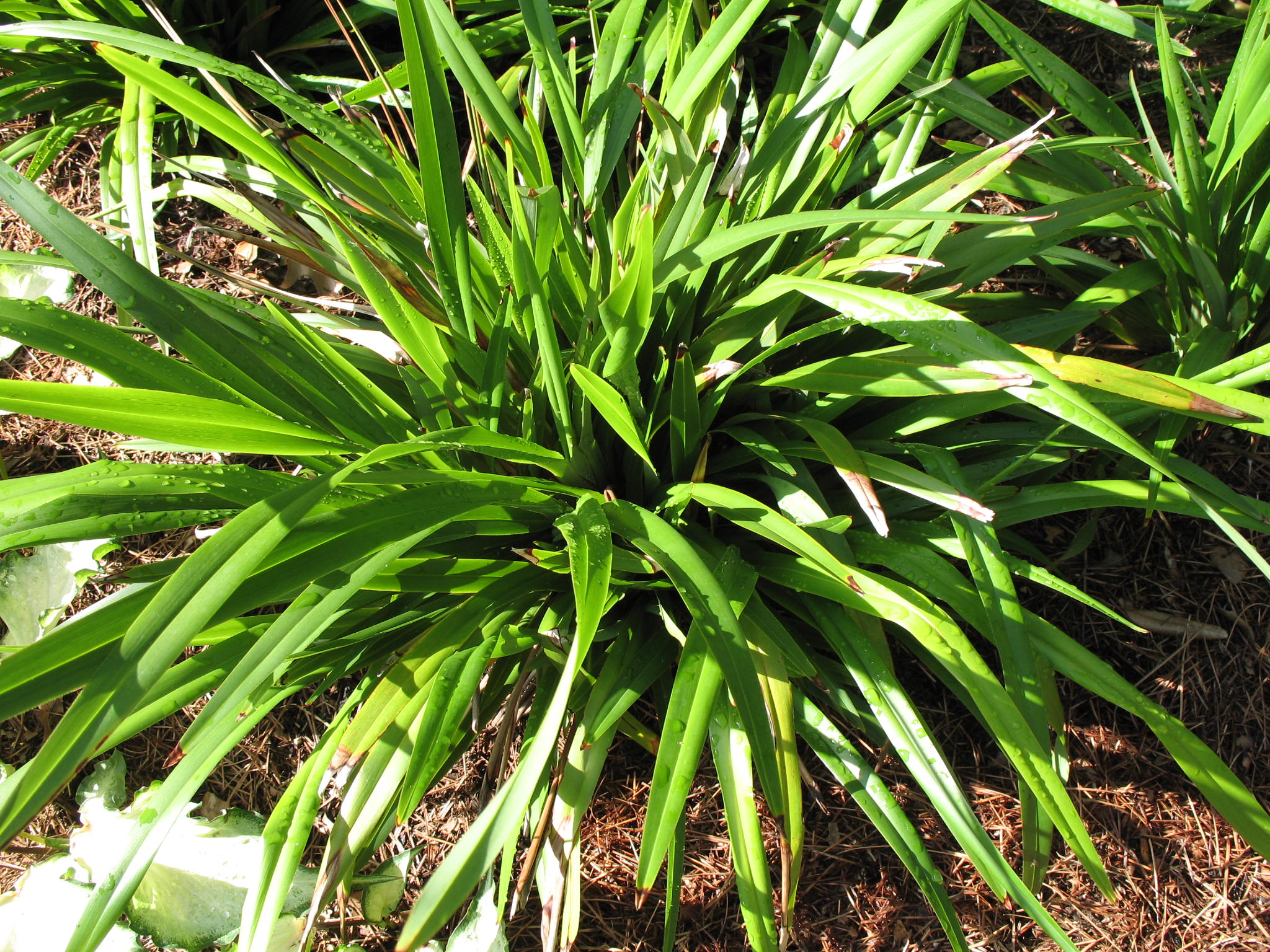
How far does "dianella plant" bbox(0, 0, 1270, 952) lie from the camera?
77cm

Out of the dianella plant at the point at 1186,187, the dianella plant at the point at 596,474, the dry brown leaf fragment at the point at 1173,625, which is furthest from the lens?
the dry brown leaf fragment at the point at 1173,625

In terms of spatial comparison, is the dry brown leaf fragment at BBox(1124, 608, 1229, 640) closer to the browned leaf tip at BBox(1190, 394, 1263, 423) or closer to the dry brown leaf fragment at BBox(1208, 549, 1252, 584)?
the dry brown leaf fragment at BBox(1208, 549, 1252, 584)

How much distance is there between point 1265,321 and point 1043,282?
35cm

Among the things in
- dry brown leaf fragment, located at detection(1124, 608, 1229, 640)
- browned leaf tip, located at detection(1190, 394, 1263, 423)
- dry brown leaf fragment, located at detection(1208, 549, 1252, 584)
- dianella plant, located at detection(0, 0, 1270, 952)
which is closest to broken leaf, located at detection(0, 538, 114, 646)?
dianella plant, located at detection(0, 0, 1270, 952)

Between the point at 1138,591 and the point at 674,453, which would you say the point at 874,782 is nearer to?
the point at 674,453

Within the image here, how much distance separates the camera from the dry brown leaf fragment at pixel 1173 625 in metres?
1.39

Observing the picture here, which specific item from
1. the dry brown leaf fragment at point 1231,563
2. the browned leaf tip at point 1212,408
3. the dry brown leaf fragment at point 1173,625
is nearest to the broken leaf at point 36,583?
the browned leaf tip at point 1212,408

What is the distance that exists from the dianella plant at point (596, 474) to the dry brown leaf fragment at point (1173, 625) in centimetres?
32

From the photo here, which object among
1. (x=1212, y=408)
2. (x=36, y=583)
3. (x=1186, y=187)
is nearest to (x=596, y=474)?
(x=1212, y=408)

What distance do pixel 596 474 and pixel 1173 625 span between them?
107cm

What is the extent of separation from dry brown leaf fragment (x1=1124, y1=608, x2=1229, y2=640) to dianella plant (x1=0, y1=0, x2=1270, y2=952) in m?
0.32

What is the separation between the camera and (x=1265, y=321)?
1309 mm

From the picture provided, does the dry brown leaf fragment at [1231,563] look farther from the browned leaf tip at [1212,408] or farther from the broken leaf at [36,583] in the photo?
the broken leaf at [36,583]

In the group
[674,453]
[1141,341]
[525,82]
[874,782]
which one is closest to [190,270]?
[525,82]
